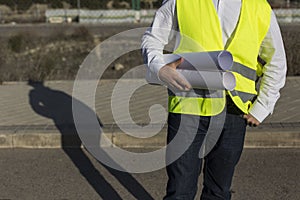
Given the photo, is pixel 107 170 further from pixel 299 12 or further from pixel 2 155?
pixel 299 12

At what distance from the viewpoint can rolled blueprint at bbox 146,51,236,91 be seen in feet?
7.82

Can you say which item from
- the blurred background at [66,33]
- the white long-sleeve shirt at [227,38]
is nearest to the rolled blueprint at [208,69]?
the white long-sleeve shirt at [227,38]

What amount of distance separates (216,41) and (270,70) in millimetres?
371

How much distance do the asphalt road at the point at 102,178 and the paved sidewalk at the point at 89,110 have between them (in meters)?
0.18

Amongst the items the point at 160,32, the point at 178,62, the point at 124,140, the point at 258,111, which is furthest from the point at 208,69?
the point at 124,140

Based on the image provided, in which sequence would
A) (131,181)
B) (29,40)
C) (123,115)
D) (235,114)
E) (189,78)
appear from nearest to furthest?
(189,78), (235,114), (131,181), (123,115), (29,40)

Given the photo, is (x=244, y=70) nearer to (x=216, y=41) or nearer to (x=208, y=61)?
(x=216, y=41)

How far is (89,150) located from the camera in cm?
558

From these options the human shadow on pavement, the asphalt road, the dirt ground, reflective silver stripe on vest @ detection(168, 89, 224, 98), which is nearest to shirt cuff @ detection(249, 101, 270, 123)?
reflective silver stripe on vest @ detection(168, 89, 224, 98)

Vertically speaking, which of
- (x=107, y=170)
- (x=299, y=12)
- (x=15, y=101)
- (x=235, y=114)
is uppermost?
(x=235, y=114)

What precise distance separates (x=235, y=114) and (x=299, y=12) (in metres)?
22.9

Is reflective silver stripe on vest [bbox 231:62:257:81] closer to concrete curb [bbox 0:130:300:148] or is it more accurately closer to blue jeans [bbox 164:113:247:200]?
blue jeans [bbox 164:113:247:200]

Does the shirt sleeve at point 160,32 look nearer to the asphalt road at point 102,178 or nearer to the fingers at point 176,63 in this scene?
the fingers at point 176,63

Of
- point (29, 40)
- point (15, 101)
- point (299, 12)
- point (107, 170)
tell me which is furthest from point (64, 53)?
point (299, 12)
